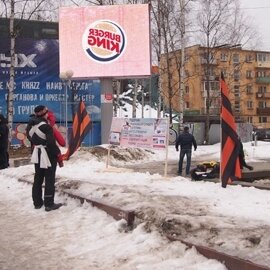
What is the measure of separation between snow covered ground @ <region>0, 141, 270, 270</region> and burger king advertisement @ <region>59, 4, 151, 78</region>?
1493cm

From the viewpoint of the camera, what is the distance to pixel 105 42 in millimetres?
24984

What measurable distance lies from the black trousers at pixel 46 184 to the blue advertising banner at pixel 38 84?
21.7m

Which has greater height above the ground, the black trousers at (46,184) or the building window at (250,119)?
the building window at (250,119)

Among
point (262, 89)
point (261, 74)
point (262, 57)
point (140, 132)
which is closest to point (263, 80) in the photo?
point (262, 89)

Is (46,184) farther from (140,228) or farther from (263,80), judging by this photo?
(263,80)

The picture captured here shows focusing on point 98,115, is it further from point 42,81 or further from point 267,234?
point 267,234

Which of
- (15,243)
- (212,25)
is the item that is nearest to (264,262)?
(15,243)

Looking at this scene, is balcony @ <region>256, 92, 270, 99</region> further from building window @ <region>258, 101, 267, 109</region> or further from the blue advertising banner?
the blue advertising banner

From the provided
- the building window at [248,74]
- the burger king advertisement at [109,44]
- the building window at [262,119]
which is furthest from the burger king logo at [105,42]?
the building window at [248,74]

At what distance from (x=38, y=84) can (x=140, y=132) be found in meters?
19.4

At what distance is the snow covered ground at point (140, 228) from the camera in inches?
213

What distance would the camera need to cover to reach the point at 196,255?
5.30m

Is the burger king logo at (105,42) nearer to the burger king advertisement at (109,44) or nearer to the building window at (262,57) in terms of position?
the burger king advertisement at (109,44)

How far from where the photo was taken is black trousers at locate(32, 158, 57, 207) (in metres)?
8.81
